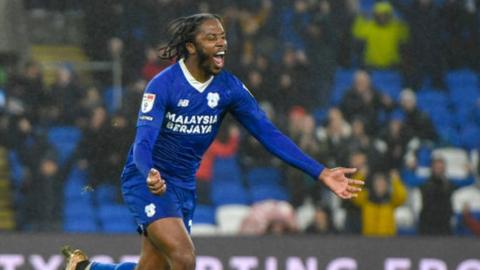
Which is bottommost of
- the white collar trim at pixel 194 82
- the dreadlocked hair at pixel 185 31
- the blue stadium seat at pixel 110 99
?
the blue stadium seat at pixel 110 99

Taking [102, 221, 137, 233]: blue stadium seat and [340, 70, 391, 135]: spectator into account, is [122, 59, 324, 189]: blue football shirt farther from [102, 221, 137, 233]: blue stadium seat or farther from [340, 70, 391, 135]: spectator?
[340, 70, 391, 135]: spectator

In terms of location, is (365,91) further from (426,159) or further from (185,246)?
(185,246)

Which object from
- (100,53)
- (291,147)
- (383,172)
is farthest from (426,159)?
(291,147)

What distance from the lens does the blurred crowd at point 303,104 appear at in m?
10.8

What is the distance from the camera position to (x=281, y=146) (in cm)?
692

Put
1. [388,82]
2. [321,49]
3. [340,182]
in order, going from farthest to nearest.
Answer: [321,49]
[388,82]
[340,182]

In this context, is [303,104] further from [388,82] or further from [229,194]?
[229,194]

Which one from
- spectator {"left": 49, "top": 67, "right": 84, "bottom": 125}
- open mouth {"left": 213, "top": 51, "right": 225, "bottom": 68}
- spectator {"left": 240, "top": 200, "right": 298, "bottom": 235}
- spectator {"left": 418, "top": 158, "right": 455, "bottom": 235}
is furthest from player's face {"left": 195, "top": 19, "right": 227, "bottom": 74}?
spectator {"left": 49, "top": 67, "right": 84, "bottom": 125}

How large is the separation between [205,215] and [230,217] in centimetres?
23

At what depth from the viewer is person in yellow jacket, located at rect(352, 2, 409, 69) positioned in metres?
12.1

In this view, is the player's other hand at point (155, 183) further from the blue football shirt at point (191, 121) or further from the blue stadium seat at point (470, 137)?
the blue stadium seat at point (470, 137)

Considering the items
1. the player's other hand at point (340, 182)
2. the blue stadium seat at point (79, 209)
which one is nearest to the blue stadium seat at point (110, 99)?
the blue stadium seat at point (79, 209)

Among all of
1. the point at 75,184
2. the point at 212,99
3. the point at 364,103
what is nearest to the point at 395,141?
the point at 364,103

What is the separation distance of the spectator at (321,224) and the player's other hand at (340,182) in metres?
4.03
